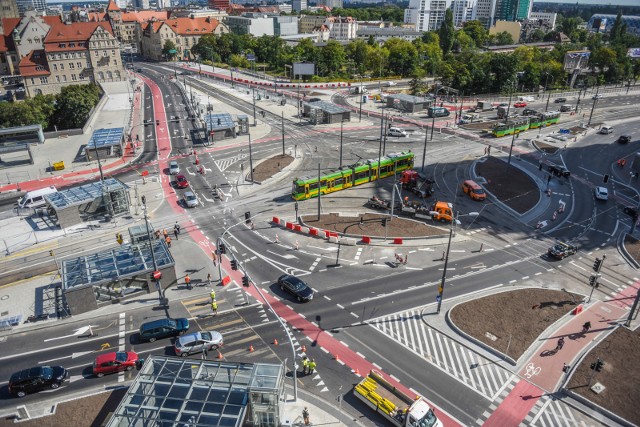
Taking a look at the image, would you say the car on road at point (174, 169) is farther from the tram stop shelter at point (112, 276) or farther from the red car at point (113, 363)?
the red car at point (113, 363)

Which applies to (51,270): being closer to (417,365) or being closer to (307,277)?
(307,277)

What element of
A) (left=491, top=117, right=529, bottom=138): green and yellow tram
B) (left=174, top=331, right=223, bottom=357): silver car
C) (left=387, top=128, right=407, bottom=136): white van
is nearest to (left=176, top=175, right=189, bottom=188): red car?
(left=174, top=331, right=223, bottom=357): silver car

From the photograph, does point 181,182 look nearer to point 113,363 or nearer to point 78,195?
point 78,195

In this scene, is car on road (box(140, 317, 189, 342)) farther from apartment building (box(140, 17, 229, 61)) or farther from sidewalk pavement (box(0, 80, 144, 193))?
apartment building (box(140, 17, 229, 61))

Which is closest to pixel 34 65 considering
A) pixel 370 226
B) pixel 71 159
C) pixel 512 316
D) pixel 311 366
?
pixel 71 159

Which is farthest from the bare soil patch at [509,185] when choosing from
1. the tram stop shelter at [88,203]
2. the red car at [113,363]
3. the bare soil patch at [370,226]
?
the tram stop shelter at [88,203]

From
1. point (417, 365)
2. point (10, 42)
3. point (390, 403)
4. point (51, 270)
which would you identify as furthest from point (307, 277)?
point (10, 42)

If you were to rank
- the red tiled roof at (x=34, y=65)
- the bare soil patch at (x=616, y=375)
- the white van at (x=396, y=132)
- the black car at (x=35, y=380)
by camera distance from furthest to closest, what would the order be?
the red tiled roof at (x=34, y=65) → the white van at (x=396, y=132) → the black car at (x=35, y=380) → the bare soil patch at (x=616, y=375)
